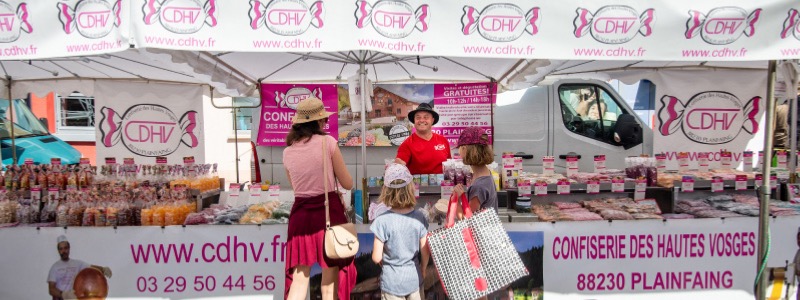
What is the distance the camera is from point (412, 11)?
2.46 m

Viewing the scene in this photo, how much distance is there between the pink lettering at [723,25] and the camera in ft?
8.20

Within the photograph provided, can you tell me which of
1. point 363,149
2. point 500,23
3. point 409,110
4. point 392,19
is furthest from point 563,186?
point 409,110

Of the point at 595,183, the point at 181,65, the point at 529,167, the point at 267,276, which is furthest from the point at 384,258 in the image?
the point at 529,167

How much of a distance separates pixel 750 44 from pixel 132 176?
495 cm

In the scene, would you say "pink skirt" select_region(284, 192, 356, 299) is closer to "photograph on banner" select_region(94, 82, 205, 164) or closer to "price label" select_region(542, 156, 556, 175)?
"price label" select_region(542, 156, 556, 175)

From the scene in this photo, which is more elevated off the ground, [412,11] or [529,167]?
[412,11]

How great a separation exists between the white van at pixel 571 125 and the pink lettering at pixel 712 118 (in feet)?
1.72

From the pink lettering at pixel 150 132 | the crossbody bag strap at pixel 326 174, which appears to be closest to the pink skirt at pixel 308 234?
the crossbody bag strap at pixel 326 174

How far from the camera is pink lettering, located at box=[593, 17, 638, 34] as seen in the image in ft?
8.21

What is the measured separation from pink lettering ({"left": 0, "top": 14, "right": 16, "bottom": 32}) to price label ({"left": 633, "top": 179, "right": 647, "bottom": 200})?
459cm

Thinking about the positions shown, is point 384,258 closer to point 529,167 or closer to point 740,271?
point 740,271

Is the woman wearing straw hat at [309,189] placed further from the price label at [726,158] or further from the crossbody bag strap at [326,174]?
the price label at [726,158]

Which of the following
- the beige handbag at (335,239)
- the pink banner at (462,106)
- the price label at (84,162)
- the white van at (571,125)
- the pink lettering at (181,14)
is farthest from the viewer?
the pink banner at (462,106)

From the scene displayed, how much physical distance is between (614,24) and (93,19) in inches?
108
